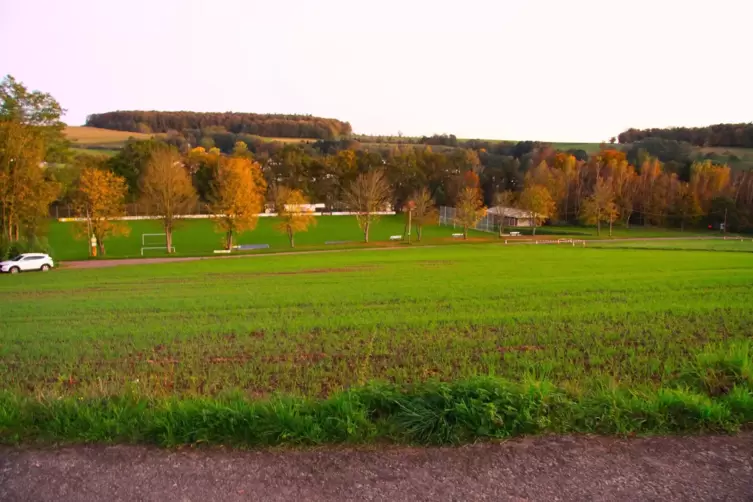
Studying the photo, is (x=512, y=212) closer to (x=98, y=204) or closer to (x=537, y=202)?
(x=537, y=202)

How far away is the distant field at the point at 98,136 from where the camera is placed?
130 meters

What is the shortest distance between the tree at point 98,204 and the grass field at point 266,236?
240 cm

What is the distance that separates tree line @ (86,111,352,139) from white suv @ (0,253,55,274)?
125m

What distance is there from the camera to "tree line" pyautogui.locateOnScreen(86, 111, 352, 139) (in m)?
162

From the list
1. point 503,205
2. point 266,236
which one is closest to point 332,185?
point 266,236

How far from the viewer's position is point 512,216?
84.6 m

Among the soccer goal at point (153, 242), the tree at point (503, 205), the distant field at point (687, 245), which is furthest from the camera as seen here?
the tree at point (503, 205)

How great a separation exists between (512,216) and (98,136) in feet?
373

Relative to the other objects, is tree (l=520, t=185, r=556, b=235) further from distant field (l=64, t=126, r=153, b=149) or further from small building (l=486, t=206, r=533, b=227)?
distant field (l=64, t=126, r=153, b=149)

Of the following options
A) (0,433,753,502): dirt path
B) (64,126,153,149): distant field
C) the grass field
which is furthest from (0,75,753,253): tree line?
(0,433,753,502): dirt path

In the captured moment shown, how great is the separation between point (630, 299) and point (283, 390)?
12.3 metres

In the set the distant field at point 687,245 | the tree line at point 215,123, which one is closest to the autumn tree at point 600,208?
the distant field at point 687,245

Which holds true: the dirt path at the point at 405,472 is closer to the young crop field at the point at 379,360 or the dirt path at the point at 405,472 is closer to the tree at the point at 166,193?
the young crop field at the point at 379,360

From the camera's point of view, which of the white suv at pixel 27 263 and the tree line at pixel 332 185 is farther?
the tree line at pixel 332 185
